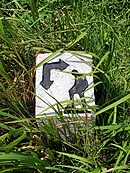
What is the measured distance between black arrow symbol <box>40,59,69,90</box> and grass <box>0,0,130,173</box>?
6cm

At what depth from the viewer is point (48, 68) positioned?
1958 millimetres

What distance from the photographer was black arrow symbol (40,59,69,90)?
1.91 m

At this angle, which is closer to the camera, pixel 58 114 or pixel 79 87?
pixel 58 114

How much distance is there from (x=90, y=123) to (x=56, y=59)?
37 centimetres

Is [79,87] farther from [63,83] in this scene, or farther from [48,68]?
[48,68]

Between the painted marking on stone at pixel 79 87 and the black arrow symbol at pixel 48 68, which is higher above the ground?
the black arrow symbol at pixel 48 68

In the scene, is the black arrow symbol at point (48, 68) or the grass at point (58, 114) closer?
the grass at point (58, 114)

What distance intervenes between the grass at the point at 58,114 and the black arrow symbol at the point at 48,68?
2.2 inches

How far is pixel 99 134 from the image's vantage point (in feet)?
6.09

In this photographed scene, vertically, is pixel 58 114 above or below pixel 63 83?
below

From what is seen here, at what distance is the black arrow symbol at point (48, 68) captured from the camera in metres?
1.91

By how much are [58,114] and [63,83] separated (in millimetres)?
194

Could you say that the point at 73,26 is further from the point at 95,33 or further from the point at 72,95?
the point at 72,95

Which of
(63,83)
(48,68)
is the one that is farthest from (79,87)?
(48,68)
